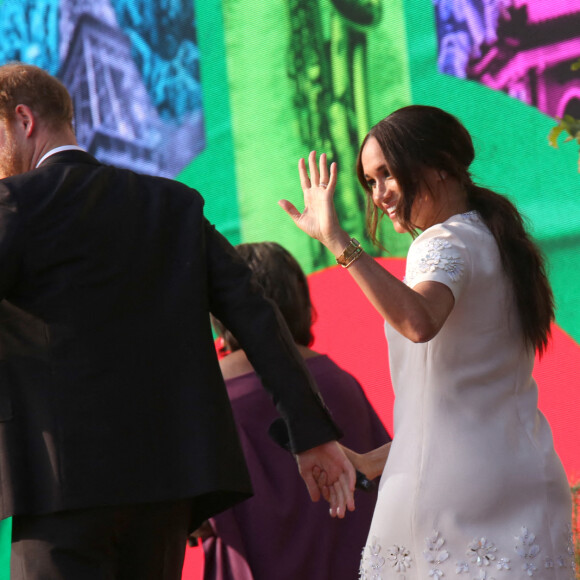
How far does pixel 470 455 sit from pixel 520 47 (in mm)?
1936

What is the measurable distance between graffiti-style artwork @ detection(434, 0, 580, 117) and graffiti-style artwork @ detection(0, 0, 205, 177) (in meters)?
1.24

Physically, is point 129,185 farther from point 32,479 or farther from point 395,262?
point 395,262

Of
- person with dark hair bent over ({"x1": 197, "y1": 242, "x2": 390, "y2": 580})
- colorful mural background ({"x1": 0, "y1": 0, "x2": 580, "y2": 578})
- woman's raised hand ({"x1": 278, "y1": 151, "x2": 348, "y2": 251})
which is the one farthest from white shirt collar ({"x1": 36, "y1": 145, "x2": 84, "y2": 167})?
colorful mural background ({"x1": 0, "y1": 0, "x2": 580, "y2": 578})

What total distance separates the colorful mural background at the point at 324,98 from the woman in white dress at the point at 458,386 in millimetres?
1389

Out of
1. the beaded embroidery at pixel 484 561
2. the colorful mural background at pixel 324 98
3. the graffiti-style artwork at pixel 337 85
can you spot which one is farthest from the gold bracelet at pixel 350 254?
the graffiti-style artwork at pixel 337 85

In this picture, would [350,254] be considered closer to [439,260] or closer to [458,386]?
[439,260]

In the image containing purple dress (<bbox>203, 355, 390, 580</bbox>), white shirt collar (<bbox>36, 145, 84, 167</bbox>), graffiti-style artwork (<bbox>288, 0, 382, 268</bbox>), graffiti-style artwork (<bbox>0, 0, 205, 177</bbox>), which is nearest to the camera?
white shirt collar (<bbox>36, 145, 84, 167</bbox>)

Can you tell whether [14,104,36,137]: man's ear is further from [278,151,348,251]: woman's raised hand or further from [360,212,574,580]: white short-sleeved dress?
[360,212,574,580]: white short-sleeved dress

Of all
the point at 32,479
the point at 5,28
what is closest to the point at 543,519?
the point at 32,479

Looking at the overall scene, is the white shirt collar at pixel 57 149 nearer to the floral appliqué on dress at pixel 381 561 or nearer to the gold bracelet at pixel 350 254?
the gold bracelet at pixel 350 254

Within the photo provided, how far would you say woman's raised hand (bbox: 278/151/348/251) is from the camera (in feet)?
6.23

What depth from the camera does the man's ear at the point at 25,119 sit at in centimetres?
204

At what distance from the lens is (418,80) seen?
11.9ft

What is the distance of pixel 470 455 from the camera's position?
1.83m
